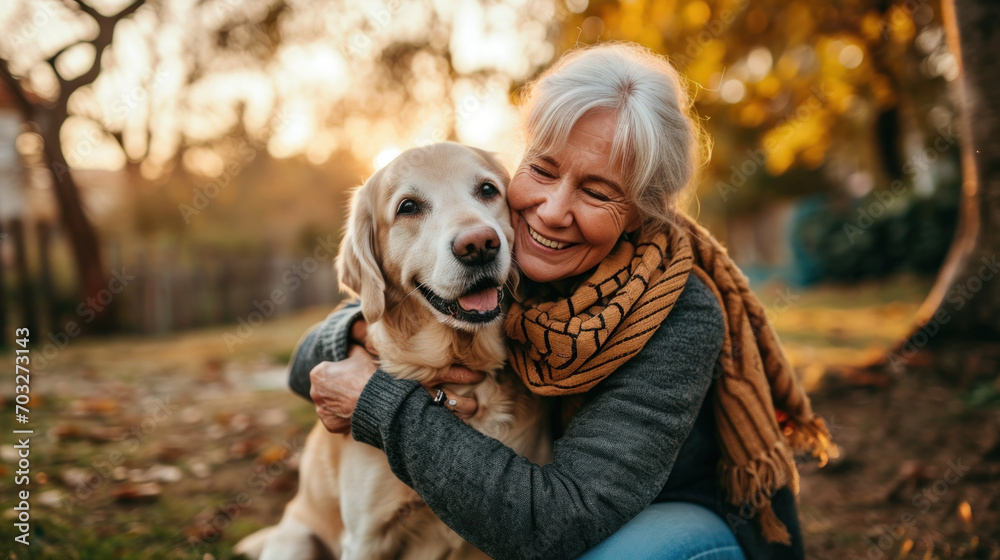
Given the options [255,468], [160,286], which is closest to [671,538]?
[255,468]

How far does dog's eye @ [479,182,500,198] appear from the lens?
7.14 ft

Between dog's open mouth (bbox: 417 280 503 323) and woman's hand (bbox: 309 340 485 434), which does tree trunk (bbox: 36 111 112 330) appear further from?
dog's open mouth (bbox: 417 280 503 323)

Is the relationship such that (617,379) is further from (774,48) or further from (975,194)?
(774,48)

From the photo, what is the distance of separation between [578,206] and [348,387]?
95 centimetres

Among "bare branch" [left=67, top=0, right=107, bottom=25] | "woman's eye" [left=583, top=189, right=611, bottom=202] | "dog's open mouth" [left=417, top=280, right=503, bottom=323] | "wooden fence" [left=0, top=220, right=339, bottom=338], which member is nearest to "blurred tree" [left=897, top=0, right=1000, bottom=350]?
"woman's eye" [left=583, top=189, right=611, bottom=202]

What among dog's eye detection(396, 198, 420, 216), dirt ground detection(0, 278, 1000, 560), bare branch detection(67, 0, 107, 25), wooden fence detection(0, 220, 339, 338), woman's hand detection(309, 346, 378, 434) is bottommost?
wooden fence detection(0, 220, 339, 338)

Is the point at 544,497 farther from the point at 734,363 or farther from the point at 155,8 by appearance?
the point at 155,8

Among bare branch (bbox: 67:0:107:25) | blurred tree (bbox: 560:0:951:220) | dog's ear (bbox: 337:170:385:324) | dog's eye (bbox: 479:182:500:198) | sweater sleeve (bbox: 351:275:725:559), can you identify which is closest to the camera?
sweater sleeve (bbox: 351:275:725:559)

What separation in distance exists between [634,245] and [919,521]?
2106 mm

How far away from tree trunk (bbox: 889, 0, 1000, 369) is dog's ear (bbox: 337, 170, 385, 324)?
3.39m

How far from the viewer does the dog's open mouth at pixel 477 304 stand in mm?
1934

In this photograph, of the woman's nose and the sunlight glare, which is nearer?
the woman's nose

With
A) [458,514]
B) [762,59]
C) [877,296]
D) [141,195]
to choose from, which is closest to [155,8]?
[141,195]

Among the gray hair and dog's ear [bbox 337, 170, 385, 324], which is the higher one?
the gray hair
